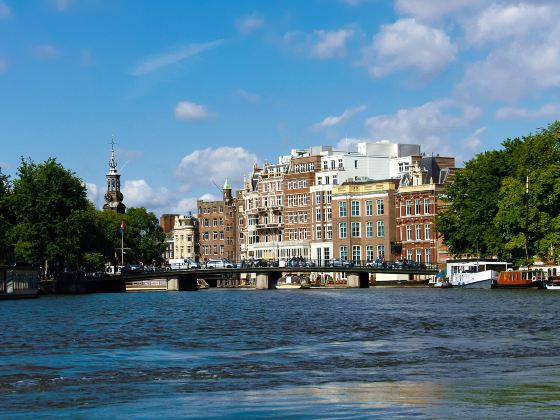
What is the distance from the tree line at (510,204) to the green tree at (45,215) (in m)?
43.0

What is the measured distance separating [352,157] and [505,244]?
64865 millimetres

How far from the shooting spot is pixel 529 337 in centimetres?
5109

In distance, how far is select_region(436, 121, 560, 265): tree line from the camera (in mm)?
112125

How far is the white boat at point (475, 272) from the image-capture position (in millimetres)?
123250

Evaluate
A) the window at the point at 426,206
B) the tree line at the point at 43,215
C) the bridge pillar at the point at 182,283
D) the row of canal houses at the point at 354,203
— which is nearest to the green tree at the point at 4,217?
the tree line at the point at 43,215

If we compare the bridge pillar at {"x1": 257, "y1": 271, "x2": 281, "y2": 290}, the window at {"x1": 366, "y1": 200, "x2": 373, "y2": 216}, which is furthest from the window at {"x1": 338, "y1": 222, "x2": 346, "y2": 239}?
the bridge pillar at {"x1": 257, "y1": 271, "x2": 281, "y2": 290}

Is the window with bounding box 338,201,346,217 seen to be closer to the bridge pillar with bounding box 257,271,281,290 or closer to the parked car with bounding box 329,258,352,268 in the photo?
the bridge pillar with bounding box 257,271,281,290

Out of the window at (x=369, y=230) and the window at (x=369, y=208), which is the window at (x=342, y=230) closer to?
the window at (x=369, y=230)

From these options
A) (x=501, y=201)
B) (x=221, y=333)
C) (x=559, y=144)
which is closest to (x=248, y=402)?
(x=221, y=333)

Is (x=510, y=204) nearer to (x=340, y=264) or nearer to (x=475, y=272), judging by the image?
(x=475, y=272)

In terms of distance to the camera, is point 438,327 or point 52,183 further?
point 52,183

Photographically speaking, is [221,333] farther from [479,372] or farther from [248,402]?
[248,402]

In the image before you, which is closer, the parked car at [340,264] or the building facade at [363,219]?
the parked car at [340,264]

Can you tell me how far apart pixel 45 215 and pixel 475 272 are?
162 ft
